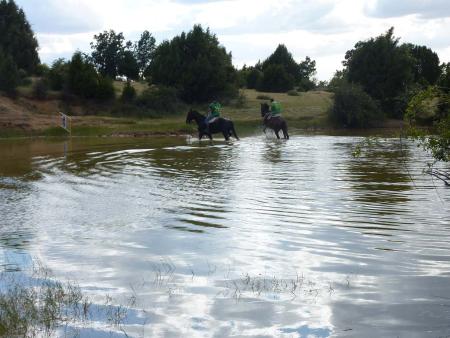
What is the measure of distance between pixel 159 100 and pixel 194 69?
7.03 m

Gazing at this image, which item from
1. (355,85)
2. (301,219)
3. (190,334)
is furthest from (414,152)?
(355,85)

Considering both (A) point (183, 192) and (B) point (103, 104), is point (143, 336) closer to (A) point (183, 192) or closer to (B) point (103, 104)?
(A) point (183, 192)

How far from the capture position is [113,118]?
5334 cm

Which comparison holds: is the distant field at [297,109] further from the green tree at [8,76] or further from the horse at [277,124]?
the green tree at [8,76]

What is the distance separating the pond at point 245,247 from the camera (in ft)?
23.1

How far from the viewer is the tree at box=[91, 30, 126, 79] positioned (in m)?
71.5

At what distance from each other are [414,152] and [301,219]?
16536 millimetres

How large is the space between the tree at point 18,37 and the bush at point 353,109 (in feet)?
92.9

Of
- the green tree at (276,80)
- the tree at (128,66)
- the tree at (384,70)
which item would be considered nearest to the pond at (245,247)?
the tree at (384,70)

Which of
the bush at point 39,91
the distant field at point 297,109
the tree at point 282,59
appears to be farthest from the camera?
the tree at point 282,59

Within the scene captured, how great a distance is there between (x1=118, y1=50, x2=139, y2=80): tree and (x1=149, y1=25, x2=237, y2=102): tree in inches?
192

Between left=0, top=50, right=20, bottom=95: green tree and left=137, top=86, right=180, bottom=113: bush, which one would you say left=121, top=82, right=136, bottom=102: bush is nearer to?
left=137, top=86, right=180, bottom=113: bush

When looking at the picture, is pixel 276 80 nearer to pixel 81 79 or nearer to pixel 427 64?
pixel 427 64

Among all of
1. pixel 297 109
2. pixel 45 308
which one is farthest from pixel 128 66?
pixel 45 308
